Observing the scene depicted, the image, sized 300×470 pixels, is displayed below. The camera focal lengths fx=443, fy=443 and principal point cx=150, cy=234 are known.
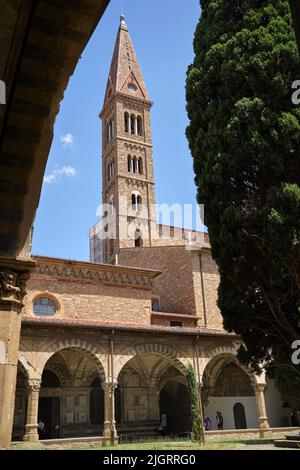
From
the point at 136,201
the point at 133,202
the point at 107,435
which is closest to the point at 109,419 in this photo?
the point at 107,435

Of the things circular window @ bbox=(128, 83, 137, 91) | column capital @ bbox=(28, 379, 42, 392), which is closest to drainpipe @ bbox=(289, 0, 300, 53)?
column capital @ bbox=(28, 379, 42, 392)

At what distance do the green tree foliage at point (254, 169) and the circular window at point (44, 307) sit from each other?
9800 millimetres

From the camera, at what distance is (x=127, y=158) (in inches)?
1597

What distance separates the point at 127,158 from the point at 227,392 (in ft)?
83.3

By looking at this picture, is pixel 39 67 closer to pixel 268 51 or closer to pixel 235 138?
pixel 235 138

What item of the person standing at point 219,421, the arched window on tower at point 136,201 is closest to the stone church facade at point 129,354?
the person standing at point 219,421

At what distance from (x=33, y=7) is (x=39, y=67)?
449mm

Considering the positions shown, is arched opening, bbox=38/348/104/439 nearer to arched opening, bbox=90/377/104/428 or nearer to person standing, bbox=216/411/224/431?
arched opening, bbox=90/377/104/428

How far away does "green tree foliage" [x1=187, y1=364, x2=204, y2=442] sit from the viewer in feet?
48.3

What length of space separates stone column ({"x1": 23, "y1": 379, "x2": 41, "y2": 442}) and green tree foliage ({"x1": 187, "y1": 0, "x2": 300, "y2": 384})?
23.1 feet

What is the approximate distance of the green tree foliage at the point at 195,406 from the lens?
14.7 m

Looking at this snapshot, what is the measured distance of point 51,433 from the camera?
1728cm

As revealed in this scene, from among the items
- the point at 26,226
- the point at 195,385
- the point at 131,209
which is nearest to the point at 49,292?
the point at 195,385

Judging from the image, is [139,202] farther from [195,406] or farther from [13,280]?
[13,280]
